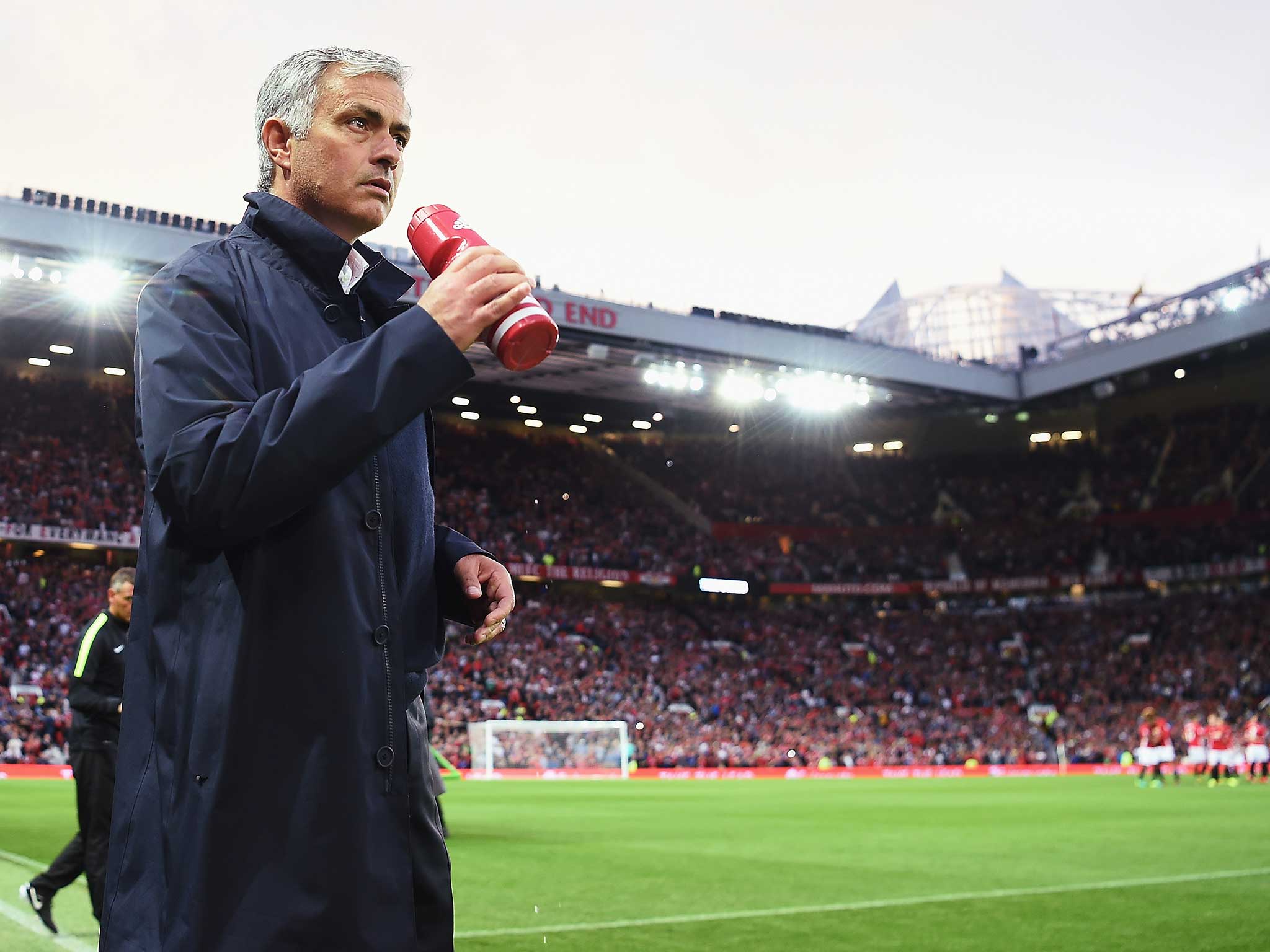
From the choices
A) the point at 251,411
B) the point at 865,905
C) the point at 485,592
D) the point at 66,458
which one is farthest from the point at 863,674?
the point at 251,411

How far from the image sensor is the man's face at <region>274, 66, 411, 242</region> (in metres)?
1.98

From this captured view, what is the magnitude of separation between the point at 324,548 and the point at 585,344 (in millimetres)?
30103

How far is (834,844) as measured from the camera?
38.3ft

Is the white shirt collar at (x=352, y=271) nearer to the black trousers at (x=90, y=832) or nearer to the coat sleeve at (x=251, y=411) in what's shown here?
the coat sleeve at (x=251, y=411)

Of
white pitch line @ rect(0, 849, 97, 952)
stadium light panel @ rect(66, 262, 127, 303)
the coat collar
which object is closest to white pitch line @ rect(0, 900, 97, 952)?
white pitch line @ rect(0, 849, 97, 952)

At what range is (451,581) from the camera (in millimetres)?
2084

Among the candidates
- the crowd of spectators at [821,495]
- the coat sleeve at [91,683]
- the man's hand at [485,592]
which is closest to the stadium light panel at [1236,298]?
the crowd of spectators at [821,495]

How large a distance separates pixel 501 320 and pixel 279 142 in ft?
2.10

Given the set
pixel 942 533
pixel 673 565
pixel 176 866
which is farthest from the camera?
pixel 942 533

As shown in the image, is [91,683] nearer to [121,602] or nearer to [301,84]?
[121,602]

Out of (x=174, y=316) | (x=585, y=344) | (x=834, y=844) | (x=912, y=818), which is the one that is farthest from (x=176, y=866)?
(x=585, y=344)

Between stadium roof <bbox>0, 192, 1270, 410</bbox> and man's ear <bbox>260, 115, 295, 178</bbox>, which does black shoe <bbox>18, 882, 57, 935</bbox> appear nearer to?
man's ear <bbox>260, 115, 295, 178</bbox>

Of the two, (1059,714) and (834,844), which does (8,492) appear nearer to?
(834,844)

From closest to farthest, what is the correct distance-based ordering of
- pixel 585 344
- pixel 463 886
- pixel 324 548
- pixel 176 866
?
1. pixel 176 866
2. pixel 324 548
3. pixel 463 886
4. pixel 585 344
